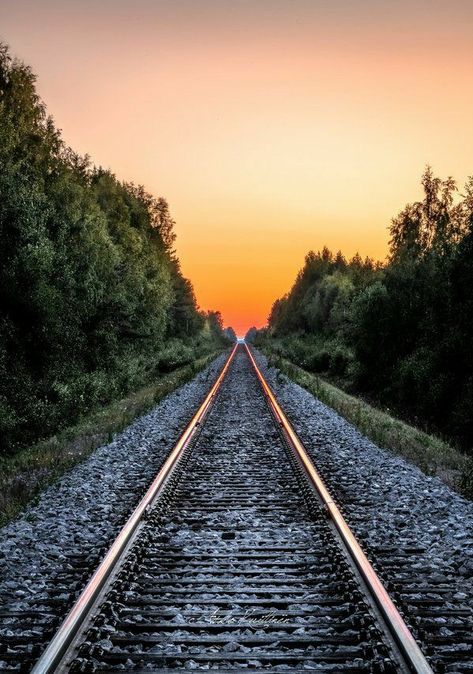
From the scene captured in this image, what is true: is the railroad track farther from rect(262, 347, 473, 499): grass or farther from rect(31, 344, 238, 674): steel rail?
rect(262, 347, 473, 499): grass

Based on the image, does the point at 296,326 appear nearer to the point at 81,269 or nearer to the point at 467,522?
the point at 81,269

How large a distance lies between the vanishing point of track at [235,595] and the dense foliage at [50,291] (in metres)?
8.70

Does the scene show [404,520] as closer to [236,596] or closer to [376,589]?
[376,589]

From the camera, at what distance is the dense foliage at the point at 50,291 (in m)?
15.2

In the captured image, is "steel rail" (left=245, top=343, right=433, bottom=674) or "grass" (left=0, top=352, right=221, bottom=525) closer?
"steel rail" (left=245, top=343, right=433, bottom=674)

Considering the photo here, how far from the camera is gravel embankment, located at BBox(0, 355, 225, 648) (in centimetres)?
471

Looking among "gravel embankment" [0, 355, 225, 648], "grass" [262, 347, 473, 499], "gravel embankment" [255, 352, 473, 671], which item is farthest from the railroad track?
"grass" [262, 347, 473, 499]

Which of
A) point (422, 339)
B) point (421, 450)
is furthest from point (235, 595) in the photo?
point (422, 339)

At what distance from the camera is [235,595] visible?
4316mm

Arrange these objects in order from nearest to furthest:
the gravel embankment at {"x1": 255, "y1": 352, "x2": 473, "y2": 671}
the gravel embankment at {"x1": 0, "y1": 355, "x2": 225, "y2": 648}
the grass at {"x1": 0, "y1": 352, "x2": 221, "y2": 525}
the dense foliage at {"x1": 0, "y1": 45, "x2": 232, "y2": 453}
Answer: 1. the gravel embankment at {"x1": 255, "y1": 352, "x2": 473, "y2": 671}
2. the gravel embankment at {"x1": 0, "y1": 355, "x2": 225, "y2": 648}
3. the grass at {"x1": 0, "y1": 352, "x2": 221, "y2": 525}
4. the dense foliage at {"x1": 0, "y1": 45, "x2": 232, "y2": 453}

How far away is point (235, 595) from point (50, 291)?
13666 millimetres

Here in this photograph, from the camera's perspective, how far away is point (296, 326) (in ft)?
268

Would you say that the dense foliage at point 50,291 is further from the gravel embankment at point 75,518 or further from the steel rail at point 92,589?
the steel rail at point 92,589

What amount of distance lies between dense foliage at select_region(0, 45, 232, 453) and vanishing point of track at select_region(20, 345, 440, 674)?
8.70m
